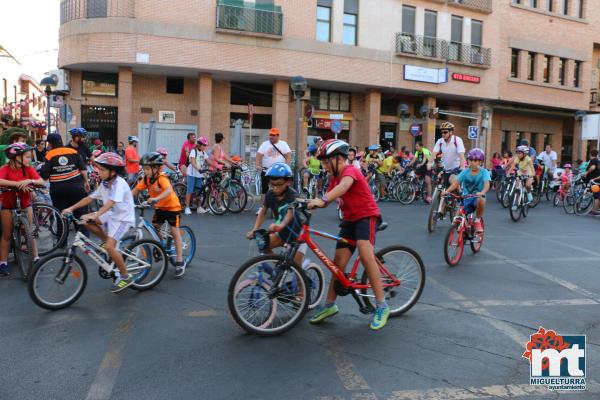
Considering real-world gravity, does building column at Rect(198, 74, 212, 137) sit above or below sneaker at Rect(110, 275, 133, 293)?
above

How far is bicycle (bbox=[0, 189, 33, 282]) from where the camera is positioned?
645cm

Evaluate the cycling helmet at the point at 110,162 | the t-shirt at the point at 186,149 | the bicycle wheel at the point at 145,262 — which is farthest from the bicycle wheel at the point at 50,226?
the t-shirt at the point at 186,149

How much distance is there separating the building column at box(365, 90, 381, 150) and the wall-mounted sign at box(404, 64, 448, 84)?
1.85 meters

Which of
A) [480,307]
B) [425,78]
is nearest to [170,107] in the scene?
[425,78]

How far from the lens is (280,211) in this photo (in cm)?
505

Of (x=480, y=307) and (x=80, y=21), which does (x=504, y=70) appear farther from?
(x=480, y=307)

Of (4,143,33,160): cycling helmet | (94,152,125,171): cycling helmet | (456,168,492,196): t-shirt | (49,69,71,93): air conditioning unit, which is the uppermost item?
(49,69,71,93): air conditioning unit

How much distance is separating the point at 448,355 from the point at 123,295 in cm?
353

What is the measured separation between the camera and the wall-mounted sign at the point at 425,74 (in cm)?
2809

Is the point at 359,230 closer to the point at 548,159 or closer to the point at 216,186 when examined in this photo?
the point at 216,186

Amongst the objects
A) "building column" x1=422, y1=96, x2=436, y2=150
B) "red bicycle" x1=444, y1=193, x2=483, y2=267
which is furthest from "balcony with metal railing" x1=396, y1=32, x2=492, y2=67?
"red bicycle" x1=444, y1=193, x2=483, y2=267

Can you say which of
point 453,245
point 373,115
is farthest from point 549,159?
point 453,245

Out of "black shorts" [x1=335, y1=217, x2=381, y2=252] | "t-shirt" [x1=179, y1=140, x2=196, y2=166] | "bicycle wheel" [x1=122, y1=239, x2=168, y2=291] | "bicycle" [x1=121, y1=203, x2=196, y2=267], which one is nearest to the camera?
"black shorts" [x1=335, y1=217, x2=381, y2=252]

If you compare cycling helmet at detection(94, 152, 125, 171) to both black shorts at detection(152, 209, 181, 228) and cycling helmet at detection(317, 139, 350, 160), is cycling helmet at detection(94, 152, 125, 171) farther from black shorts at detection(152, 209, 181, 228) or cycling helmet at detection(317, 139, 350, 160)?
cycling helmet at detection(317, 139, 350, 160)
